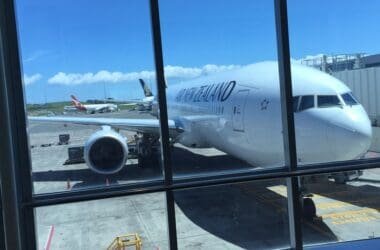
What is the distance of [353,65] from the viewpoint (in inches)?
151

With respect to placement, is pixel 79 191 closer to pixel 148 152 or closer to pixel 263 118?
pixel 148 152

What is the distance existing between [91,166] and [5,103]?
234 centimetres

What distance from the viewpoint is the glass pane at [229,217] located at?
4.55m

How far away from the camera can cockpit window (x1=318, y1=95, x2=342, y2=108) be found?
603cm

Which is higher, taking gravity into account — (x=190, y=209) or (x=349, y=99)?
(x=349, y=99)

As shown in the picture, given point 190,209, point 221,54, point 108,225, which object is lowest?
point 190,209

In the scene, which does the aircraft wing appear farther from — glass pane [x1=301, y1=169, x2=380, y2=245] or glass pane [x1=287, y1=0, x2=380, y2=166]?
glass pane [x1=301, y1=169, x2=380, y2=245]

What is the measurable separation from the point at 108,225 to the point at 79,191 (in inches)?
62.1

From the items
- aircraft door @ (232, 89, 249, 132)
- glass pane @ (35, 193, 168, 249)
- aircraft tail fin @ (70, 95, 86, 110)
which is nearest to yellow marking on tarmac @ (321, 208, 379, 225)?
aircraft door @ (232, 89, 249, 132)

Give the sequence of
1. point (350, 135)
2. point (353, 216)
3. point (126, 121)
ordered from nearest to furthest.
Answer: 1. point (126, 121)
2. point (350, 135)
3. point (353, 216)

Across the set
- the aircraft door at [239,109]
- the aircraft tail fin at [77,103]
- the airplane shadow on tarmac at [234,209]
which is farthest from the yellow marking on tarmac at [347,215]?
the aircraft tail fin at [77,103]

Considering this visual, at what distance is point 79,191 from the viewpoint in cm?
274

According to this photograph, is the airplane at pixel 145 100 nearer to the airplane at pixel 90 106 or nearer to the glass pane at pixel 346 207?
the airplane at pixel 90 106

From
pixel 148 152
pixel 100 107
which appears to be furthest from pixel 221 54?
pixel 100 107
